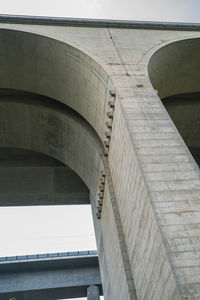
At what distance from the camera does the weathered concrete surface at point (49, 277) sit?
22.7 meters

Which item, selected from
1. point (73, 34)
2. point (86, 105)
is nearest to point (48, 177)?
point (86, 105)

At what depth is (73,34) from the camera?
11.3 metres

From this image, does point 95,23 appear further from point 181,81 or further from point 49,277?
point 49,277

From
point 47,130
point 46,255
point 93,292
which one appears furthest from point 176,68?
point 46,255

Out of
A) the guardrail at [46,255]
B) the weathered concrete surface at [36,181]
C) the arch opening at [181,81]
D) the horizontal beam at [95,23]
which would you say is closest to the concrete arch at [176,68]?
the arch opening at [181,81]

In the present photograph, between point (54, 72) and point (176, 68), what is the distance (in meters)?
5.39

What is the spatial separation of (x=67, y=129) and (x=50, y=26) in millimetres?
4396

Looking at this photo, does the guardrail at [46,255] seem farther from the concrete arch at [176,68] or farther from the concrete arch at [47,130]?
the concrete arch at [176,68]

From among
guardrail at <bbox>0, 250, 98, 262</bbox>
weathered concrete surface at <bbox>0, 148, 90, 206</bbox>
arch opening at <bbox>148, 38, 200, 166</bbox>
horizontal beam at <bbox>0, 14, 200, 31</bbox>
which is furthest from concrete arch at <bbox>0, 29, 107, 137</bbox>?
guardrail at <bbox>0, 250, 98, 262</bbox>

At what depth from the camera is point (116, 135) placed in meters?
8.95

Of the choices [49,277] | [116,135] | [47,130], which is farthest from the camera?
[49,277]

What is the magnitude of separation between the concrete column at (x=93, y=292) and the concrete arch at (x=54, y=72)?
54.6ft

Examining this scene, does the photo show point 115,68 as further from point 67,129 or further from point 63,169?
point 63,169

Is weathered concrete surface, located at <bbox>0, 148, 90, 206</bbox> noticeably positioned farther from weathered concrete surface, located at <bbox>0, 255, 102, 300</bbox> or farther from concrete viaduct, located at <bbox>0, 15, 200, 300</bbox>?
weathered concrete surface, located at <bbox>0, 255, 102, 300</bbox>
